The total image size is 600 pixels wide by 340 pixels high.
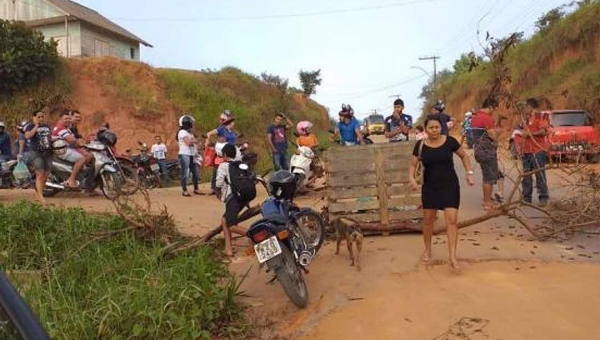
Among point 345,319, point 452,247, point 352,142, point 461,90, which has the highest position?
point 461,90

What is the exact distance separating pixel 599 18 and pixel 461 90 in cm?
1940

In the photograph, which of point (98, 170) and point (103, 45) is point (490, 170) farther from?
point (103, 45)

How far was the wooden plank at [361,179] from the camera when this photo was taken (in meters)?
7.15

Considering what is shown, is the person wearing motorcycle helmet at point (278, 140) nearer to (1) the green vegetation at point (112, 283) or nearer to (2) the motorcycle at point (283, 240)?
(1) the green vegetation at point (112, 283)

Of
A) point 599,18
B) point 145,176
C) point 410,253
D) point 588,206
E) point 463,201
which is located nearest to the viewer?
point 410,253

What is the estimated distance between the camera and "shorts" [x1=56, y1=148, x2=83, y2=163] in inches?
398

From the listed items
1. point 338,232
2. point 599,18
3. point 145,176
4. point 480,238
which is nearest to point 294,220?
point 338,232

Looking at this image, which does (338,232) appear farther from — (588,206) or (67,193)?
(67,193)

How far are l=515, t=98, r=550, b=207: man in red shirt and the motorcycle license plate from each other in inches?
190

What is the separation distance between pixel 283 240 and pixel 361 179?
2414mm

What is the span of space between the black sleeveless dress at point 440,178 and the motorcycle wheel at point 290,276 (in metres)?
1.64

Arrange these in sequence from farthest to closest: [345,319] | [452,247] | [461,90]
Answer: [461,90] → [452,247] → [345,319]

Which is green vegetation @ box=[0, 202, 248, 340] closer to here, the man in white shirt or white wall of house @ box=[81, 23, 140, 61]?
the man in white shirt

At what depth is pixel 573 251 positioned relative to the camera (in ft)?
20.6
